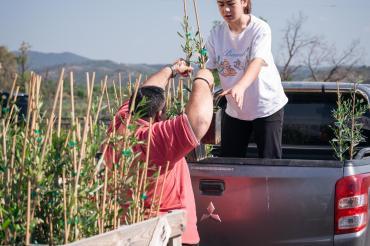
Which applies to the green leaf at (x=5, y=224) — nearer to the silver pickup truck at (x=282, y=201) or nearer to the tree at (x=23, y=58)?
the silver pickup truck at (x=282, y=201)

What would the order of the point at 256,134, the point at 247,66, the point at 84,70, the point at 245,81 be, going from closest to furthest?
the point at 245,81 → the point at 247,66 → the point at 256,134 → the point at 84,70

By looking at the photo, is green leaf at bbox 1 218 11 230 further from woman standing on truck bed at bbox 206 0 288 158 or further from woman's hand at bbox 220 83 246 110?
woman standing on truck bed at bbox 206 0 288 158

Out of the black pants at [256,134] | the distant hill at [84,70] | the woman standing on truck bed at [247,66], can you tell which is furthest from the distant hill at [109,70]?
the black pants at [256,134]

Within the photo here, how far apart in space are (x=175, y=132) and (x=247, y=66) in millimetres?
1452

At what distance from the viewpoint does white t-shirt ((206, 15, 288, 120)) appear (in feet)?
15.4

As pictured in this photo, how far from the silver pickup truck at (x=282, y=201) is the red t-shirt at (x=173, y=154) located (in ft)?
1.62

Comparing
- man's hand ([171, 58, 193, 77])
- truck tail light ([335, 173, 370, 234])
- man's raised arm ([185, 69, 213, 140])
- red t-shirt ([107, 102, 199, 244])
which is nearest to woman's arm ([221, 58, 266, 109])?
man's hand ([171, 58, 193, 77])

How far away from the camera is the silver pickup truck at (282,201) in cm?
392

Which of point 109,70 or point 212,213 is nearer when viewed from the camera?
point 212,213

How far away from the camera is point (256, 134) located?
490 centimetres

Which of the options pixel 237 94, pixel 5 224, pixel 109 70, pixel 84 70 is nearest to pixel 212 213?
pixel 237 94

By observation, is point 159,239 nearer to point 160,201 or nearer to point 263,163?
point 160,201

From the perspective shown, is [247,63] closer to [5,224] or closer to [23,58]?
[5,224]

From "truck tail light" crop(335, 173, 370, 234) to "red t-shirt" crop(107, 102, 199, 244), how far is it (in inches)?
34.6
